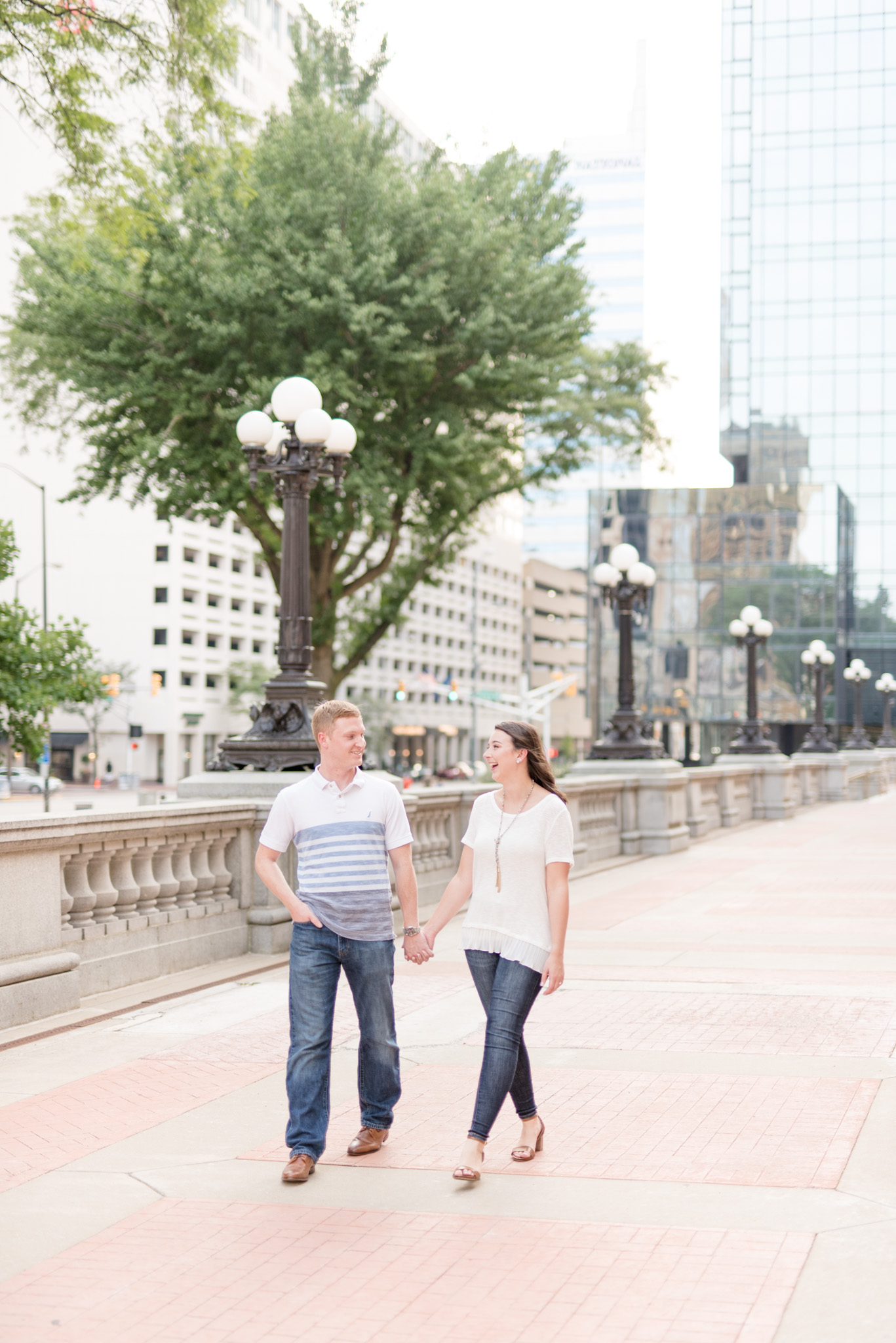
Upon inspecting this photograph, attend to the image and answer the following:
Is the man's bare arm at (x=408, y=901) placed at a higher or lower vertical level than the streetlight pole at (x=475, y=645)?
lower

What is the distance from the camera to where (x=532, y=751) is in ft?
20.0

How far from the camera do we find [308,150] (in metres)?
23.3

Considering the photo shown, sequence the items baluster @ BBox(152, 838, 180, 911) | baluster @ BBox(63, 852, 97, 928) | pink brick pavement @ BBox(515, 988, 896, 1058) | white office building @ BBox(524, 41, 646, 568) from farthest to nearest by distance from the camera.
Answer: white office building @ BBox(524, 41, 646, 568) → baluster @ BBox(152, 838, 180, 911) → baluster @ BBox(63, 852, 97, 928) → pink brick pavement @ BBox(515, 988, 896, 1058)

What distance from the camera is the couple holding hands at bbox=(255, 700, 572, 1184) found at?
594 centimetres

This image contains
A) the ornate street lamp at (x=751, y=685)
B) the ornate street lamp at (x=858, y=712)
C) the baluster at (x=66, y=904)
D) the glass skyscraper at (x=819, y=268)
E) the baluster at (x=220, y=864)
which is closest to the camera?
the baluster at (x=66, y=904)

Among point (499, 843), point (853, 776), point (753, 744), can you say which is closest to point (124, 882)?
point (499, 843)

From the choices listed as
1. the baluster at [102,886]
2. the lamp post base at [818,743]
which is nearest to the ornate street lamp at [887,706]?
the lamp post base at [818,743]

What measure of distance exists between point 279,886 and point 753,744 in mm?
31173

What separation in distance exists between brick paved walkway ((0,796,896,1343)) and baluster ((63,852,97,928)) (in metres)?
0.84

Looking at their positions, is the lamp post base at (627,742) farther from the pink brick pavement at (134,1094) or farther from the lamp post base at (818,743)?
the lamp post base at (818,743)

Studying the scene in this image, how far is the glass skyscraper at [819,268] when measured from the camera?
7450 cm

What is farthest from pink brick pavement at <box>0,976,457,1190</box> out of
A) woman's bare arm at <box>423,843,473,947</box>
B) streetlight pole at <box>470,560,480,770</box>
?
streetlight pole at <box>470,560,480,770</box>

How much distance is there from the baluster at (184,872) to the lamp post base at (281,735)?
176 cm

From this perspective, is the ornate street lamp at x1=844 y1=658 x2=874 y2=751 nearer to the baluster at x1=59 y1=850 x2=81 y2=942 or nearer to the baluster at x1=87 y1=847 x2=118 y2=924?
the baluster at x1=87 y1=847 x2=118 y2=924
